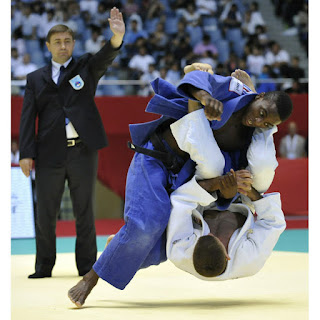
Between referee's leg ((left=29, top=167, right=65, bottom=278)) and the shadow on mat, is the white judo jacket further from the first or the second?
referee's leg ((left=29, top=167, right=65, bottom=278))

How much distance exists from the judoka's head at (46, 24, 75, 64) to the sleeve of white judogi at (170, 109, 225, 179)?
6.46ft

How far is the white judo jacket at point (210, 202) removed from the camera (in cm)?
313

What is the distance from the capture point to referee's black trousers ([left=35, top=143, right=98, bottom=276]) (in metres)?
4.82

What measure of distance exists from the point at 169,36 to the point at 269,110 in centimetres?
963

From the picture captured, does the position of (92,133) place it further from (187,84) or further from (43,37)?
(43,37)

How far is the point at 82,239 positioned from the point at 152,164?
172 cm

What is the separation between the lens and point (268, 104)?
3059 millimetres

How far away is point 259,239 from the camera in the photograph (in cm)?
326

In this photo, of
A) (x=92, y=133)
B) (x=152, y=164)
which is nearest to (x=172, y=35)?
(x=92, y=133)

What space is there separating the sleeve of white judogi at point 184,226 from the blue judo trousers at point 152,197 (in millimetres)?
45

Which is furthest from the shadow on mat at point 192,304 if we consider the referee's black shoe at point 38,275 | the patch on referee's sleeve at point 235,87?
the referee's black shoe at point 38,275

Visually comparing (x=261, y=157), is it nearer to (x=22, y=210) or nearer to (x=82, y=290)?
(x=82, y=290)

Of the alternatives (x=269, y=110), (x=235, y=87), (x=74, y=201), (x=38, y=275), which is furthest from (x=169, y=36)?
(x=269, y=110)

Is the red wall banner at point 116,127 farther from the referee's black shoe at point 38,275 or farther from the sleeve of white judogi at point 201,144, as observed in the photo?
the sleeve of white judogi at point 201,144
